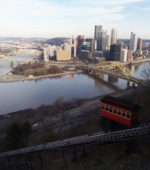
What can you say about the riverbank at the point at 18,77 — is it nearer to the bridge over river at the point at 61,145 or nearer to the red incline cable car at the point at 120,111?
the bridge over river at the point at 61,145

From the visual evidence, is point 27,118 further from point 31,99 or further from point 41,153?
point 41,153

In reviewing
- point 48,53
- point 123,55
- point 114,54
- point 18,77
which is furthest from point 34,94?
point 48,53

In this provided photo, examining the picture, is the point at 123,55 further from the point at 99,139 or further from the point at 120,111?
the point at 99,139

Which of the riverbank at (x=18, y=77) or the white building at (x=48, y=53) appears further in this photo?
the white building at (x=48, y=53)

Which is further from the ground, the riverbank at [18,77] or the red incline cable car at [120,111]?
the red incline cable car at [120,111]

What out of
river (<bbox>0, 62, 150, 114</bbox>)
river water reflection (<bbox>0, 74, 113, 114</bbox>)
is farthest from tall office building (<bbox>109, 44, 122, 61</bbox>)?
river water reflection (<bbox>0, 74, 113, 114</bbox>)

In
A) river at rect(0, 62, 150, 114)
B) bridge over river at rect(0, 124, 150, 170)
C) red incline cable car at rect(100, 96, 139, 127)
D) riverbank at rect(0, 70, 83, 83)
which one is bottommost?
river at rect(0, 62, 150, 114)

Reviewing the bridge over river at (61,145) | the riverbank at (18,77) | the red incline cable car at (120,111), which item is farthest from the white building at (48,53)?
the red incline cable car at (120,111)

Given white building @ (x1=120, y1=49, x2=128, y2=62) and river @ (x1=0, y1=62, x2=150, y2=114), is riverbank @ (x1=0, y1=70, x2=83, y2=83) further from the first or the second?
white building @ (x1=120, y1=49, x2=128, y2=62)
